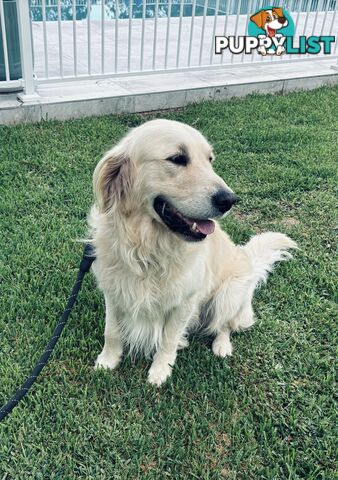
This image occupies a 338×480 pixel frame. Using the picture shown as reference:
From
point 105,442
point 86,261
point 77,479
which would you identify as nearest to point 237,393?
point 105,442

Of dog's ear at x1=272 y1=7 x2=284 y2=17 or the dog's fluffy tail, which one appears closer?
the dog's fluffy tail

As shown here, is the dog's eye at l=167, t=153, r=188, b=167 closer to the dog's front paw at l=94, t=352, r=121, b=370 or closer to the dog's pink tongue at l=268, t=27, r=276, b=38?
the dog's front paw at l=94, t=352, r=121, b=370

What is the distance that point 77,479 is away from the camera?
6.14 feet

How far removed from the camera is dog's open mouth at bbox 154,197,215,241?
1.96 meters

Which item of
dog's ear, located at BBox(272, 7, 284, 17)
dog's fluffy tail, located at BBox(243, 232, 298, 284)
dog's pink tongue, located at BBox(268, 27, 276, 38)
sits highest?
dog's ear, located at BBox(272, 7, 284, 17)

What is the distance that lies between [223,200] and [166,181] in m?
0.26

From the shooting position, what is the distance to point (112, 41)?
7918 mm

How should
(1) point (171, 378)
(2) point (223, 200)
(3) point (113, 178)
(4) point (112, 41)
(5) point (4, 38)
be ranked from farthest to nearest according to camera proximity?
(4) point (112, 41), (5) point (4, 38), (1) point (171, 378), (3) point (113, 178), (2) point (223, 200)

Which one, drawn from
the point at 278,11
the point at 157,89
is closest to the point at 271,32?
the point at 278,11

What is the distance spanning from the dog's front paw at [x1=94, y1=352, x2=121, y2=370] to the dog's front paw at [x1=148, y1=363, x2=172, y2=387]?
0.19m

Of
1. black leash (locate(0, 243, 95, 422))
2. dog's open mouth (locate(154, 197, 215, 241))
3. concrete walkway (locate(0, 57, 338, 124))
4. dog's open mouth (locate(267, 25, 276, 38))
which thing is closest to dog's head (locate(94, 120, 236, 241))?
dog's open mouth (locate(154, 197, 215, 241))

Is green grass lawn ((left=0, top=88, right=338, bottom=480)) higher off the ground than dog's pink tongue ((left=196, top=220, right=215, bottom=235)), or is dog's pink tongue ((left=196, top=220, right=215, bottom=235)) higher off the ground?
dog's pink tongue ((left=196, top=220, right=215, bottom=235))

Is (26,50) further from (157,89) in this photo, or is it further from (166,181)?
(166,181)

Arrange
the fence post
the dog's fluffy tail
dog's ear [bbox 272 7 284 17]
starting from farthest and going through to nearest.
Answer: dog's ear [bbox 272 7 284 17]
the fence post
the dog's fluffy tail
